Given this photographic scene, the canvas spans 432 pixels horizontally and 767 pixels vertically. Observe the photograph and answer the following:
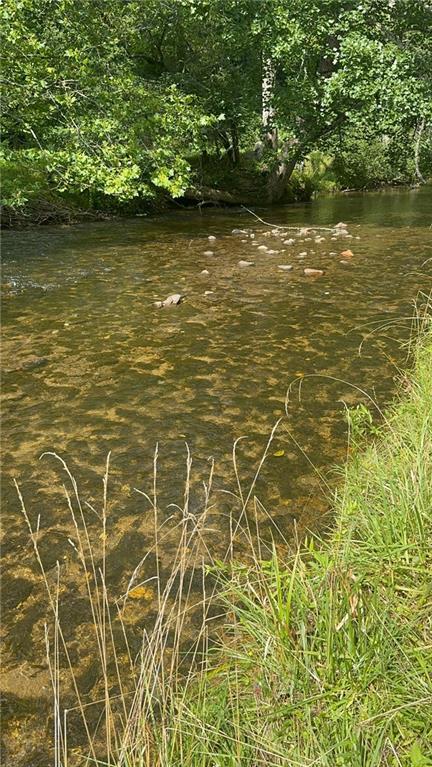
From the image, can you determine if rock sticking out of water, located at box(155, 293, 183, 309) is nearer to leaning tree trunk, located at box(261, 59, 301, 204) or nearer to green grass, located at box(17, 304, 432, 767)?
green grass, located at box(17, 304, 432, 767)

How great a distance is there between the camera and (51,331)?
727cm

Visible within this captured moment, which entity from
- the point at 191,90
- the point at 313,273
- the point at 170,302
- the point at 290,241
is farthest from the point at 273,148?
the point at 170,302

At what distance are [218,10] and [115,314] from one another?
14101 millimetres

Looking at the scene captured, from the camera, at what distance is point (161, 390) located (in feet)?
18.1

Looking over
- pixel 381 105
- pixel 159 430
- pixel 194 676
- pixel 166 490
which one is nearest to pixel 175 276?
pixel 159 430

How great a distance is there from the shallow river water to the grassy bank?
0.76 metres

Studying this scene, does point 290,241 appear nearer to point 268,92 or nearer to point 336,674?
point 268,92

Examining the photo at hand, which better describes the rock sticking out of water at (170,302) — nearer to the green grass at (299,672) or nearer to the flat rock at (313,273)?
the flat rock at (313,273)

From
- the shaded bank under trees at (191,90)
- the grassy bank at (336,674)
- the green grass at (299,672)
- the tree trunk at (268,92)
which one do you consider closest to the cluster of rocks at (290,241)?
the shaded bank under trees at (191,90)

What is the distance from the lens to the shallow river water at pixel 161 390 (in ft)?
10.4

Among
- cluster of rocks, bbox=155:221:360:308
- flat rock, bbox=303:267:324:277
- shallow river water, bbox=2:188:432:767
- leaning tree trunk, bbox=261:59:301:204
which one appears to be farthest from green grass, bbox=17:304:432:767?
leaning tree trunk, bbox=261:59:301:204

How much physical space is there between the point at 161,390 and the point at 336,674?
3860 mm

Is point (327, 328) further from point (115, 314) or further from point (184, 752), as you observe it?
point (184, 752)

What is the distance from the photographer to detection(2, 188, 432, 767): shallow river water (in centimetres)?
316
